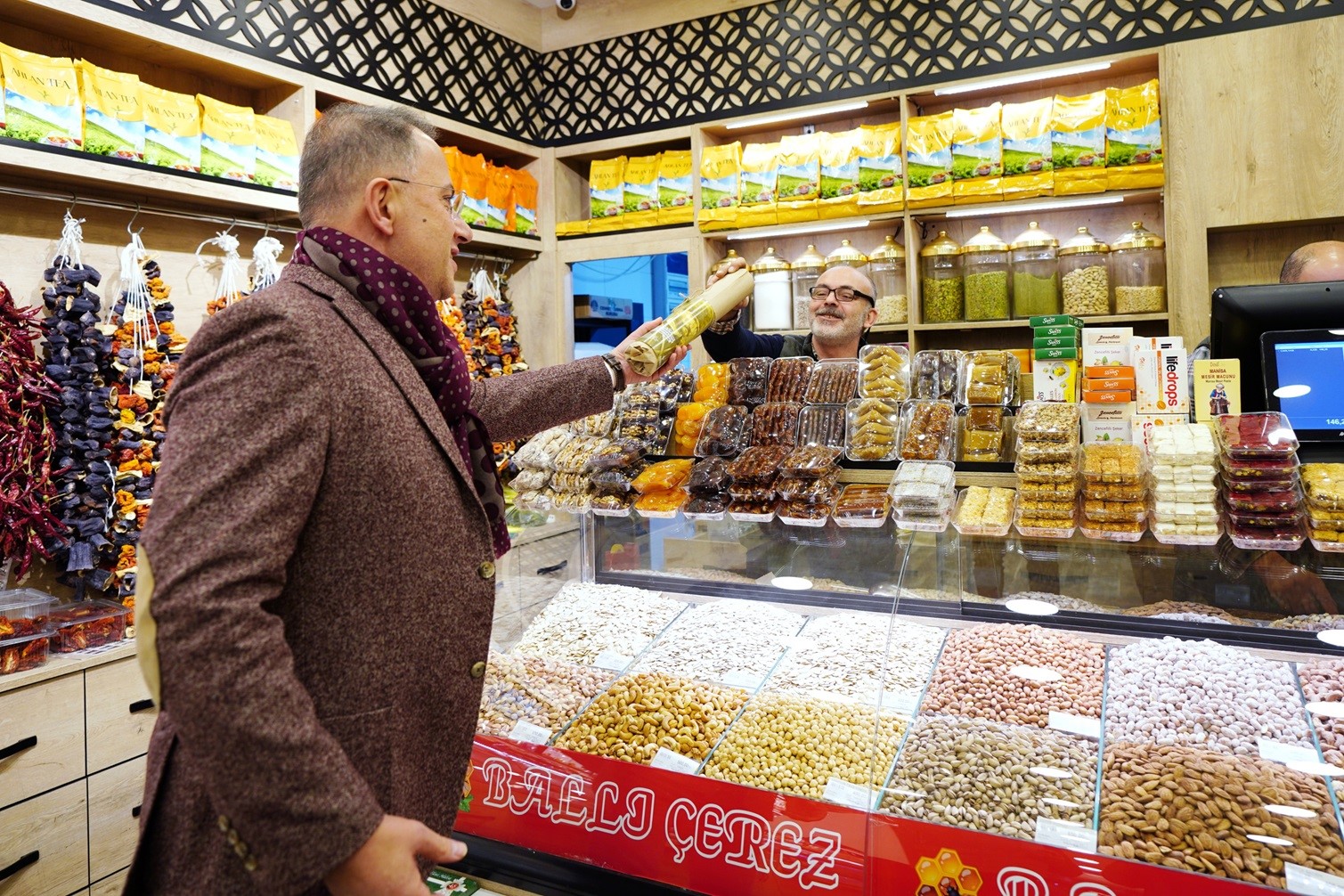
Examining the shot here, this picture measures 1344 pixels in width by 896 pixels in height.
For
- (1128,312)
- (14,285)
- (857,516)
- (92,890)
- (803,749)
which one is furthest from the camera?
(1128,312)

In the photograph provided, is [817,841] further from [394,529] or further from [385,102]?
[385,102]

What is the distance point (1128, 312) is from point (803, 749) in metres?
2.96

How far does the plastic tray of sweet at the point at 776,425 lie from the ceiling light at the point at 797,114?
8.79 feet

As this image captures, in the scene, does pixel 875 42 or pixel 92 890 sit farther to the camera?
pixel 875 42

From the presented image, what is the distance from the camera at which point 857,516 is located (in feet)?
5.84

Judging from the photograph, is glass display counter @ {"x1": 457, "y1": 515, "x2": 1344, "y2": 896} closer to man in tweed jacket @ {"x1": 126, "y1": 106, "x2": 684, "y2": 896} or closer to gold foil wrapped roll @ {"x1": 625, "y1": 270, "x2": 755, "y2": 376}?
gold foil wrapped roll @ {"x1": 625, "y1": 270, "x2": 755, "y2": 376}

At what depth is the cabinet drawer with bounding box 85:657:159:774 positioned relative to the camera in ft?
8.21

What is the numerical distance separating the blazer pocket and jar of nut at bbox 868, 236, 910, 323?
347 cm

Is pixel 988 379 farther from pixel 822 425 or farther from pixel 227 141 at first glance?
pixel 227 141

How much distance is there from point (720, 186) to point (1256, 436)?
10.7 feet

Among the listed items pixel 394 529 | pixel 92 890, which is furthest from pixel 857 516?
pixel 92 890

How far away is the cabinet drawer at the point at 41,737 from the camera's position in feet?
7.47

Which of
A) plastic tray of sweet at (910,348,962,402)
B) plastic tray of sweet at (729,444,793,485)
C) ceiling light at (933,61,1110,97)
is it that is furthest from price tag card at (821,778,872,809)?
ceiling light at (933,61,1110,97)

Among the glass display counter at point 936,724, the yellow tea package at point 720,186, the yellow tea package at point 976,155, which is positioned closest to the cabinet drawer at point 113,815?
the glass display counter at point 936,724
